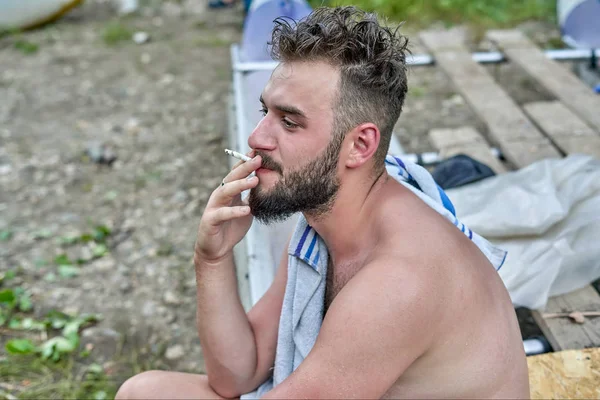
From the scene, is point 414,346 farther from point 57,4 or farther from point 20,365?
point 57,4

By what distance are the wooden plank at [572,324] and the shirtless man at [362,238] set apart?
604mm

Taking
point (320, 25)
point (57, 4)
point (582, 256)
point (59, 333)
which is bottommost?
point (57, 4)

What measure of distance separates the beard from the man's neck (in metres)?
0.03

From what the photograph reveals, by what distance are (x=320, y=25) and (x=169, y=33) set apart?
5.27 meters

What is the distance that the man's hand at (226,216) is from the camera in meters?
1.74

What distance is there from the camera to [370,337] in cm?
144

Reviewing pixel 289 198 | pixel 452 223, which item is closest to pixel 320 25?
pixel 289 198

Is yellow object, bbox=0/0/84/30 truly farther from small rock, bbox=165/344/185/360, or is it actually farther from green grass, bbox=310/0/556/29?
small rock, bbox=165/344/185/360

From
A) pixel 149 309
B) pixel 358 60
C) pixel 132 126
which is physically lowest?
pixel 132 126

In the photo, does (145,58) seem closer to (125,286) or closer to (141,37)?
(141,37)

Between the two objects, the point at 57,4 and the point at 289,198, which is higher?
the point at 289,198

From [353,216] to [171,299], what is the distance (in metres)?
1.79

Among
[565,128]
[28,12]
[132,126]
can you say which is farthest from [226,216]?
[28,12]

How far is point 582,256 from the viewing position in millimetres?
2479
